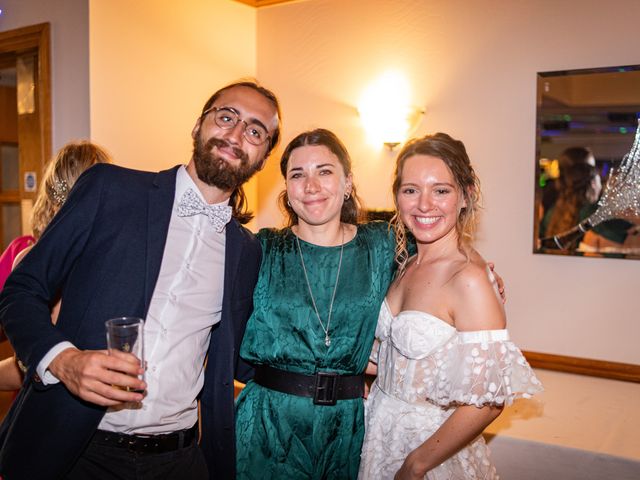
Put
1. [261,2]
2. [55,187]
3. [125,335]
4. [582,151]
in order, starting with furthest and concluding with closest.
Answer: [261,2] → [582,151] → [55,187] → [125,335]

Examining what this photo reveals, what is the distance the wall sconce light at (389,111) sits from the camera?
4.18 m

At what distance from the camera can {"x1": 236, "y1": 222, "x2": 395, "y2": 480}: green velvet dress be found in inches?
76.0

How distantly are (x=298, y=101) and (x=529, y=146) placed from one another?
6.22 feet

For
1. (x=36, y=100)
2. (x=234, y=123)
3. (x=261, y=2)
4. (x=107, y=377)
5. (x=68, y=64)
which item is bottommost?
(x=107, y=377)

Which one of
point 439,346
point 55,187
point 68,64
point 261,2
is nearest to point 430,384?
point 439,346

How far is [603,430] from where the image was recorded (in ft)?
8.90

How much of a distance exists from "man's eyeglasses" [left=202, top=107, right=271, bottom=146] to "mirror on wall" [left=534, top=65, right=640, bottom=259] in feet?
7.74

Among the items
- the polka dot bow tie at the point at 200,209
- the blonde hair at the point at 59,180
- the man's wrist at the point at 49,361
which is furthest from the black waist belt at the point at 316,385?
the blonde hair at the point at 59,180

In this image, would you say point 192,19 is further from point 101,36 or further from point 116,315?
point 116,315

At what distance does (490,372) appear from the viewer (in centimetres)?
170

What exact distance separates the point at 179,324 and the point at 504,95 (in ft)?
9.56

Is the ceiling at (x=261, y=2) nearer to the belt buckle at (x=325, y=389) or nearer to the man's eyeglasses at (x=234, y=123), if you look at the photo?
the man's eyeglasses at (x=234, y=123)

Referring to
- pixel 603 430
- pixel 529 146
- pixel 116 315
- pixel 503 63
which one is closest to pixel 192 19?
pixel 503 63

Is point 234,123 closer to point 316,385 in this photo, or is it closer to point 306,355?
point 306,355
